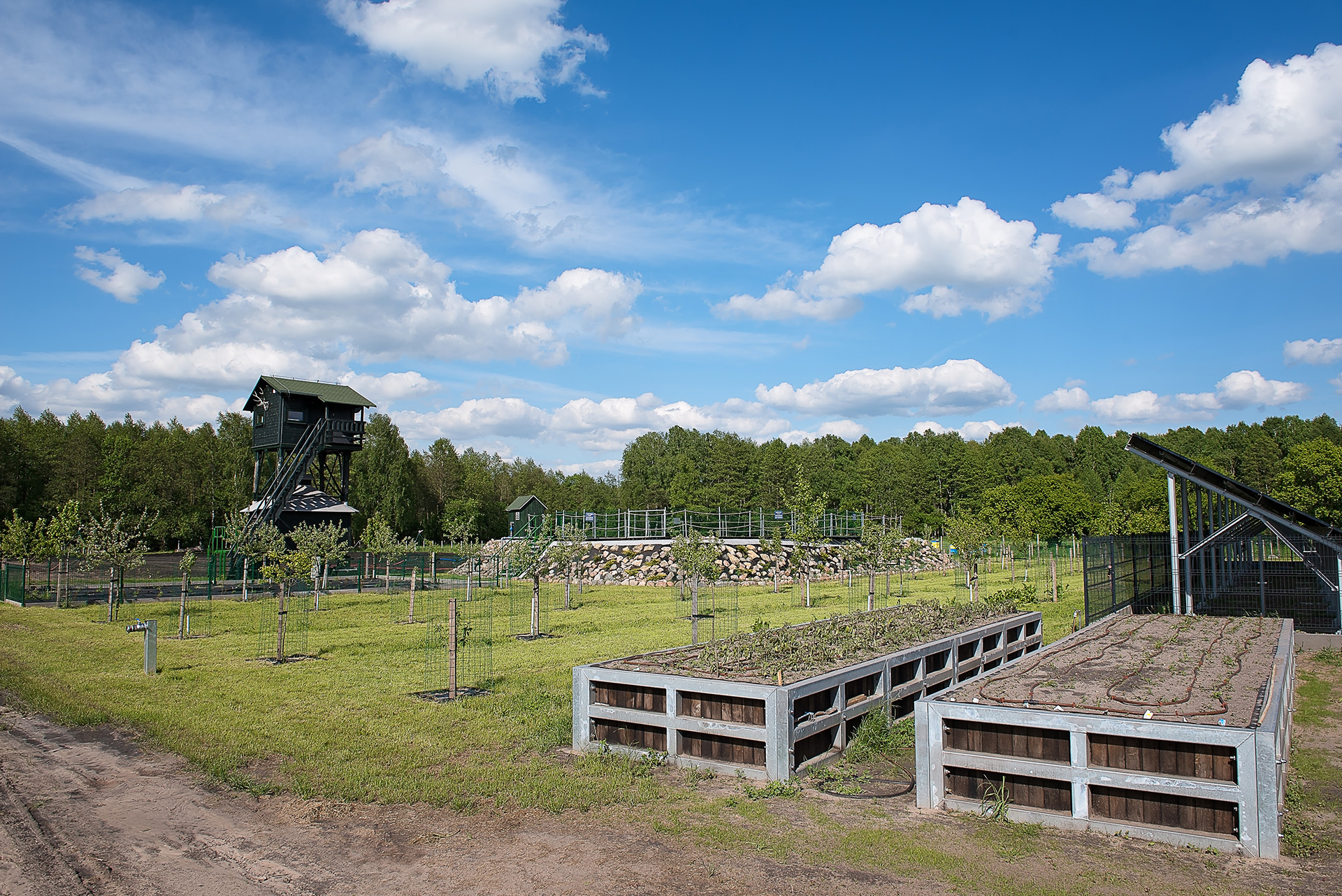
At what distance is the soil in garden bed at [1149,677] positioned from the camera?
24.0 feet

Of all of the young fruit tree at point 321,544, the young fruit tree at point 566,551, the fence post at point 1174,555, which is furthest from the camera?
the young fruit tree at point 321,544

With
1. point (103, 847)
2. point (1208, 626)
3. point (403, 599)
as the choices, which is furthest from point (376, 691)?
point (403, 599)

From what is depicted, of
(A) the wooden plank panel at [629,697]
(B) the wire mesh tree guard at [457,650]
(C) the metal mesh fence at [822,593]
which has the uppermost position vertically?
(A) the wooden plank panel at [629,697]

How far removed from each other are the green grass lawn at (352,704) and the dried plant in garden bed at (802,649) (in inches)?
59.6

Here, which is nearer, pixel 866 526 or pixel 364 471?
pixel 866 526

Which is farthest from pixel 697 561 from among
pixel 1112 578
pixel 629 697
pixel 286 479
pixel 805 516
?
pixel 286 479

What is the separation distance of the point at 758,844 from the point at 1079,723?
3008 mm

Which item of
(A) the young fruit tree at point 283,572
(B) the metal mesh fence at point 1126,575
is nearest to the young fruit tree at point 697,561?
(A) the young fruit tree at point 283,572

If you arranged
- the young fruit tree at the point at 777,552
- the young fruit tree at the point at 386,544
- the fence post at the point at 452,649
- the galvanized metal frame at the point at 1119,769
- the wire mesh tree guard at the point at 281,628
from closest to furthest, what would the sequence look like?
1. the galvanized metal frame at the point at 1119,769
2. the fence post at the point at 452,649
3. the wire mesh tree guard at the point at 281,628
4. the young fruit tree at the point at 386,544
5. the young fruit tree at the point at 777,552

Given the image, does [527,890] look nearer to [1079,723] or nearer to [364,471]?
[1079,723]

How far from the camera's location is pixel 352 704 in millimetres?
12008

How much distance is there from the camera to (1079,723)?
677 centimetres

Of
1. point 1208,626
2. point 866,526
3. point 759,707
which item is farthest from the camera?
point 866,526

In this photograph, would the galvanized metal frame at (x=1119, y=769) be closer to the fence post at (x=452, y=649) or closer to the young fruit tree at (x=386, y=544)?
the fence post at (x=452, y=649)
